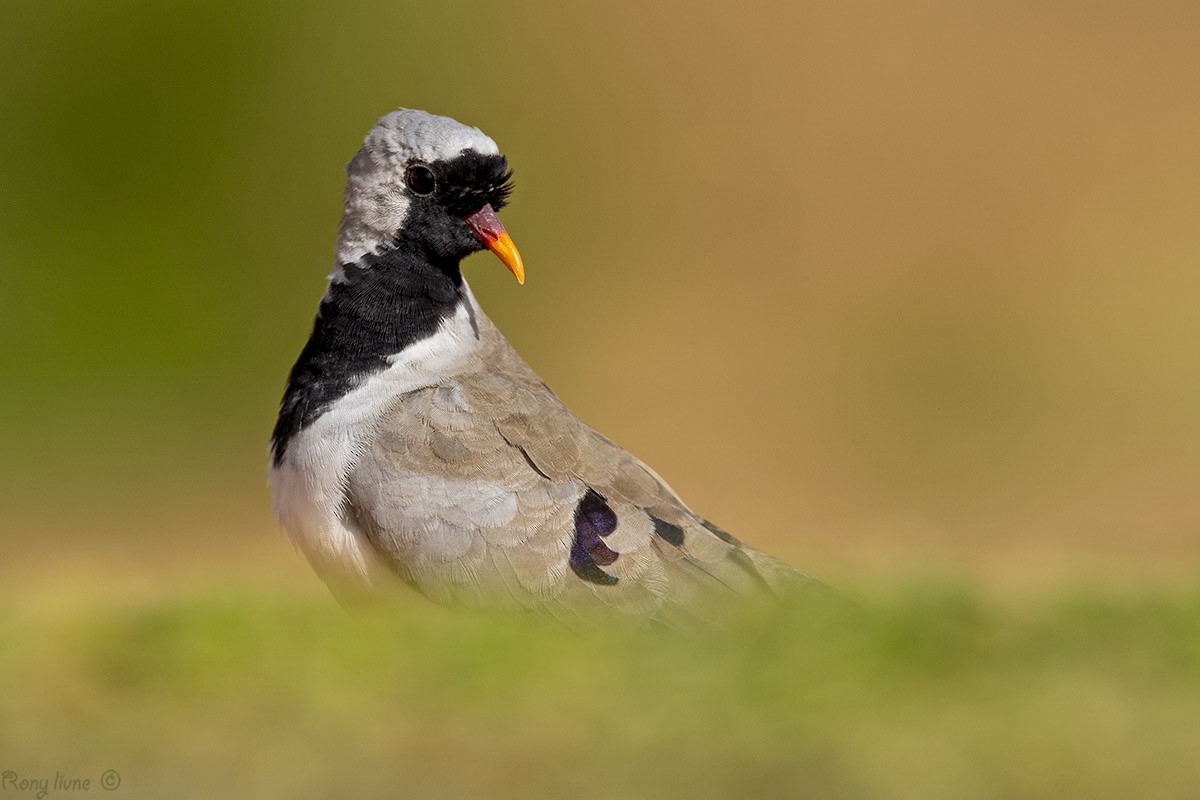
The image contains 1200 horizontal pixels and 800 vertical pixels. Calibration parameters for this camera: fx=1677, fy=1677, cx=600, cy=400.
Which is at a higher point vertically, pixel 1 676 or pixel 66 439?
pixel 66 439

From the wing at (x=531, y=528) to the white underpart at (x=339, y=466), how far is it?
62mm

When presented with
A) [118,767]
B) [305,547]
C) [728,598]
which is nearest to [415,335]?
[305,547]

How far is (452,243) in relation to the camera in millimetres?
6508

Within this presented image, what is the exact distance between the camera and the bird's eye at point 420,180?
648cm

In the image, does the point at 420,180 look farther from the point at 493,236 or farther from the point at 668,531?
the point at 668,531

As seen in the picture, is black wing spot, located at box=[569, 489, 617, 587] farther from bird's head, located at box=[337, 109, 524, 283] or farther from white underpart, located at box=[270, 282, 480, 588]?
bird's head, located at box=[337, 109, 524, 283]

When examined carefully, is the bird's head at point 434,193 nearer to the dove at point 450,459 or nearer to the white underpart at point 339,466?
the dove at point 450,459

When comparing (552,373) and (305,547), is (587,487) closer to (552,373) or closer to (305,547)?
(305,547)

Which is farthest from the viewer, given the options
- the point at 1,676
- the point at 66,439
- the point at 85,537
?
the point at 66,439

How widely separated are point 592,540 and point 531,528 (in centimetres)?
22

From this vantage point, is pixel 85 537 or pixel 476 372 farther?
pixel 85 537

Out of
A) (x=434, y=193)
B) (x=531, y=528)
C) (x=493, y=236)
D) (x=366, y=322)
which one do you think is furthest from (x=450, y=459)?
(x=434, y=193)

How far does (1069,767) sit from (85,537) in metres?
12.9

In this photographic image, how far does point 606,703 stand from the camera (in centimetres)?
427
